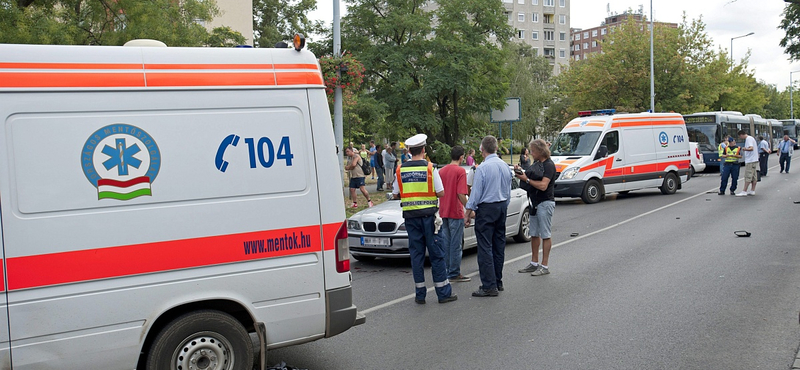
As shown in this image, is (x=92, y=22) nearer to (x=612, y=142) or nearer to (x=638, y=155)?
(x=612, y=142)

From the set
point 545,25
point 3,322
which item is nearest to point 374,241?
point 3,322

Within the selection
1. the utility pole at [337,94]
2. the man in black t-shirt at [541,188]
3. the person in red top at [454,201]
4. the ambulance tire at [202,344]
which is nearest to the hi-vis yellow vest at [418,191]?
the person in red top at [454,201]

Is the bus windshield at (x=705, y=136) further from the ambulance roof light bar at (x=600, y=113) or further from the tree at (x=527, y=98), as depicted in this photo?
the tree at (x=527, y=98)

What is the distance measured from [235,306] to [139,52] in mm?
1818

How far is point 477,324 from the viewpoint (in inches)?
255

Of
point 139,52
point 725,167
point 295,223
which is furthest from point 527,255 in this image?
point 725,167

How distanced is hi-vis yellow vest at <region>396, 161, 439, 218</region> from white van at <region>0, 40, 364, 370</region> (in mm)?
2266

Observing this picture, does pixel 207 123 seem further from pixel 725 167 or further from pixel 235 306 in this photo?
pixel 725 167

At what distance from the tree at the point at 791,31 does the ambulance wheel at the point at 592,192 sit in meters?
14.9

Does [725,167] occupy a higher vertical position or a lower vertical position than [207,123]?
lower

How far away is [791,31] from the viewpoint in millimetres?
28312

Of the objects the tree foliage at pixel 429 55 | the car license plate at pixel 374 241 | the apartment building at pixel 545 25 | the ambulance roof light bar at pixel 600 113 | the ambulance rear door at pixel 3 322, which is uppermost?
the apartment building at pixel 545 25

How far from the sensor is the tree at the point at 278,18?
4934 centimetres

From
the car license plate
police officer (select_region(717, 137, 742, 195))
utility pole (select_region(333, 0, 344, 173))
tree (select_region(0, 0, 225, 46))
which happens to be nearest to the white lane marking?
police officer (select_region(717, 137, 742, 195))
